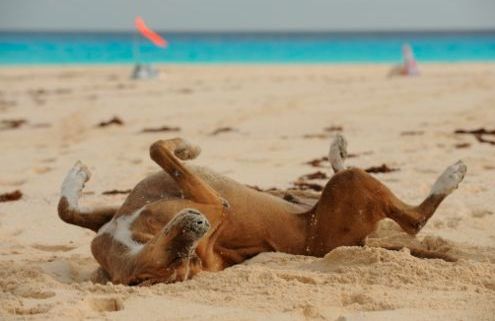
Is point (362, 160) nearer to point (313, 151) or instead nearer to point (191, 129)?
point (313, 151)

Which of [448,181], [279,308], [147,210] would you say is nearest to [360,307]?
[279,308]

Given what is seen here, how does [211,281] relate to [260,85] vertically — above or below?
above

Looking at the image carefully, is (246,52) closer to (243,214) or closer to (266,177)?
(266,177)

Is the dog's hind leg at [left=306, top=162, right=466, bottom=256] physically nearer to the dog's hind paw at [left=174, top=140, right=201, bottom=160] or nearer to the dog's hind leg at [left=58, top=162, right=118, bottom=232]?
the dog's hind paw at [left=174, top=140, right=201, bottom=160]

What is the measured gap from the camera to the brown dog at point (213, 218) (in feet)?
13.3

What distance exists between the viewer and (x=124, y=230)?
4.22 m

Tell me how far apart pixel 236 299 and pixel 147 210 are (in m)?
0.68

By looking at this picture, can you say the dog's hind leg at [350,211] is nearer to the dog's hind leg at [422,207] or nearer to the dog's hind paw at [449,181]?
the dog's hind leg at [422,207]

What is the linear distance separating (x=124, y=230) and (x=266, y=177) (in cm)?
341

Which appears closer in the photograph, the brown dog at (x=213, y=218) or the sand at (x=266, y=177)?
the sand at (x=266, y=177)

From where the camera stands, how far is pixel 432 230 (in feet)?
17.9

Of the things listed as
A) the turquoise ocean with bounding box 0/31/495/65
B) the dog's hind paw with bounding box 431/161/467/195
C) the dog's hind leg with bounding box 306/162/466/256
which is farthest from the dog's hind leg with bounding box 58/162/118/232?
the turquoise ocean with bounding box 0/31/495/65

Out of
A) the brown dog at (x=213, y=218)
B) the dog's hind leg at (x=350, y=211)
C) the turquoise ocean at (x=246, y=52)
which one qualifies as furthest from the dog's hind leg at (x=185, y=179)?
the turquoise ocean at (x=246, y=52)

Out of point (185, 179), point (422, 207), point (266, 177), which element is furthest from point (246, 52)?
point (185, 179)
